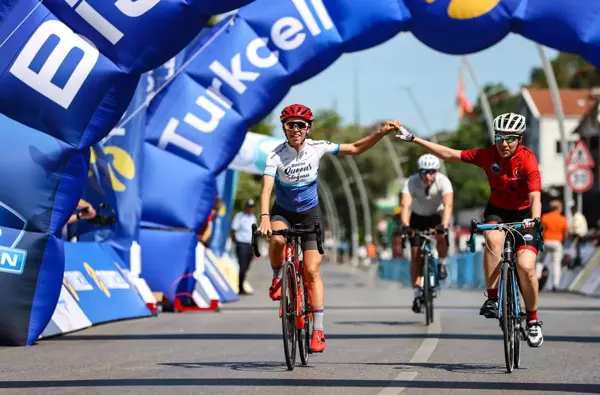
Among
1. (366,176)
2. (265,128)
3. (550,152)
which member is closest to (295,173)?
(265,128)

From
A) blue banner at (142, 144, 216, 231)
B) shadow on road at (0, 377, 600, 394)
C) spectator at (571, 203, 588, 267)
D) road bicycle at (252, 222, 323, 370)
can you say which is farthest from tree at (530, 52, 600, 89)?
shadow on road at (0, 377, 600, 394)

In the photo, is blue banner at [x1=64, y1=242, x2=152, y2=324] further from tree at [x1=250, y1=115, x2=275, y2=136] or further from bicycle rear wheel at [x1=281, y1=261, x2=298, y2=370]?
tree at [x1=250, y1=115, x2=275, y2=136]

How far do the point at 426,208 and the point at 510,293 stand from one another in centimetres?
644

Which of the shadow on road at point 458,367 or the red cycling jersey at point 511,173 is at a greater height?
the red cycling jersey at point 511,173

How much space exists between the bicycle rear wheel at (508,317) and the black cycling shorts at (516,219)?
0.27 m

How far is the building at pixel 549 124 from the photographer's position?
10756 centimetres

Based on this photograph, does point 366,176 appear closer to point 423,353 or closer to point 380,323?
point 380,323

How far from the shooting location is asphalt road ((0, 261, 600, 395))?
8961mm

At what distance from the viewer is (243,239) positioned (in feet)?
88.1

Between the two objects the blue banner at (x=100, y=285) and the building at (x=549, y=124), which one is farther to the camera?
the building at (x=549, y=124)

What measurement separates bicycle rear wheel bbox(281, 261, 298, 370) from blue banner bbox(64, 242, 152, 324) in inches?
210

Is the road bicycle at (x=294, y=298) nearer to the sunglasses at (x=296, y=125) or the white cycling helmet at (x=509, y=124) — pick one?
the sunglasses at (x=296, y=125)

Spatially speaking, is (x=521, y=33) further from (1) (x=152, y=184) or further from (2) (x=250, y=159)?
(2) (x=250, y=159)

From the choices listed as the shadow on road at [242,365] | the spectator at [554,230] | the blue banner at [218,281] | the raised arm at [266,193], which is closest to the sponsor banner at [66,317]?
the shadow on road at [242,365]
